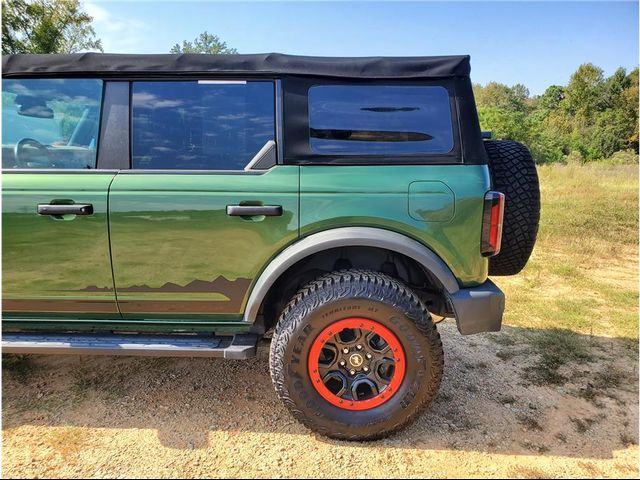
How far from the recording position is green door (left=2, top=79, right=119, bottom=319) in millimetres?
2475

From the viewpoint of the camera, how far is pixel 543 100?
70.2m

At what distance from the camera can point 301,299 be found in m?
2.53

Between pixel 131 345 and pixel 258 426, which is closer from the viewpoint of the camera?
pixel 131 345

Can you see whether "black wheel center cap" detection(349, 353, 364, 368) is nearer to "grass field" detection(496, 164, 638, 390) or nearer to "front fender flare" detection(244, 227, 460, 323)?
"front fender flare" detection(244, 227, 460, 323)

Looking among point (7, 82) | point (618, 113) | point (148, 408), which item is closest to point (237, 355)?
point (148, 408)

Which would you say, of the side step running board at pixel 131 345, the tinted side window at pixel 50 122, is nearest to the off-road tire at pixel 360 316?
the side step running board at pixel 131 345

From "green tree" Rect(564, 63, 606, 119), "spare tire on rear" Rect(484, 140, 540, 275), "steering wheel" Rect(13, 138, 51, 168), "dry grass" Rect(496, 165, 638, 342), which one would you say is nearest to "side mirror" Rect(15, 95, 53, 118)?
"steering wheel" Rect(13, 138, 51, 168)

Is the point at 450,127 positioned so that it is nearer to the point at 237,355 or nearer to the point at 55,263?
the point at 237,355

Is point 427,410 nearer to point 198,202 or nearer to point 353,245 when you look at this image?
point 353,245

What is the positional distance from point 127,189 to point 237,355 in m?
1.11

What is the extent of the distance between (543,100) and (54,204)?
80168 millimetres

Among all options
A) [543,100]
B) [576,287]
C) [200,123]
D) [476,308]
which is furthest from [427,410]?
[543,100]

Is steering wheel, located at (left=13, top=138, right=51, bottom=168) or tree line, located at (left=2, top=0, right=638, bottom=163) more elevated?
tree line, located at (left=2, top=0, right=638, bottom=163)

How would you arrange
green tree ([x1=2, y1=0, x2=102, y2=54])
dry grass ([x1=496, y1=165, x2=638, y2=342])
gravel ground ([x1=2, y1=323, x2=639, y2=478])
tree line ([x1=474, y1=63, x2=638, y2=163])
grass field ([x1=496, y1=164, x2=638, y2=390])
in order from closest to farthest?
gravel ground ([x1=2, y1=323, x2=639, y2=478]) < grass field ([x1=496, y1=164, x2=638, y2=390]) < dry grass ([x1=496, y1=165, x2=638, y2=342]) < green tree ([x1=2, y1=0, x2=102, y2=54]) < tree line ([x1=474, y1=63, x2=638, y2=163])
